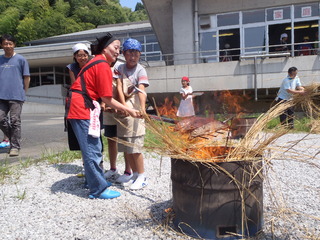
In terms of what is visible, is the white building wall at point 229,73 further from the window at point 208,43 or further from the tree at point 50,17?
the tree at point 50,17

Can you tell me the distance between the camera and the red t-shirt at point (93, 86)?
273cm

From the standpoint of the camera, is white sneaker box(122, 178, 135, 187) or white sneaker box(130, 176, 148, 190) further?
white sneaker box(122, 178, 135, 187)

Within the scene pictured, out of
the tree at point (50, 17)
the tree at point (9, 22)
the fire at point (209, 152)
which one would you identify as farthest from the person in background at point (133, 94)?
the tree at point (9, 22)

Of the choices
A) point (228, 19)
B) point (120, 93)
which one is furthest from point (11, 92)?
point (228, 19)

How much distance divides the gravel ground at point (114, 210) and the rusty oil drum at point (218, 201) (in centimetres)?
14

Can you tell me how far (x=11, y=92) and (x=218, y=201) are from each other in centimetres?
428

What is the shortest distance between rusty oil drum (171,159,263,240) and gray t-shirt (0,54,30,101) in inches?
154

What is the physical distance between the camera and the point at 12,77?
16.1 ft

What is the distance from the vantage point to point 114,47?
2.99 m

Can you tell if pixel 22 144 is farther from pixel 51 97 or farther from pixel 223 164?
pixel 51 97

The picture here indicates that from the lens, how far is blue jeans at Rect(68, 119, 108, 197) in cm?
282

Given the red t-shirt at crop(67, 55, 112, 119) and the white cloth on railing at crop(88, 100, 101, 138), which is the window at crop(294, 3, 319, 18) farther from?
the white cloth on railing at crop(88, 100, 101, 138)

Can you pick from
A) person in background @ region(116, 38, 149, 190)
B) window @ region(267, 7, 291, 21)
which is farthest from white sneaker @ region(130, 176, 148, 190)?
window @ region(267, 7, 291, 21)

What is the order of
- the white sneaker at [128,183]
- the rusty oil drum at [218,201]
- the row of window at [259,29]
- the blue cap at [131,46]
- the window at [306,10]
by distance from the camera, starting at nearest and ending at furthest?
1. the rusty oil drum at [218,201]
2. the blue cap at [131,46]
3. the white sneaker at [128,183]
4. the window at [306,10]
5. the row of window at [259,29]
